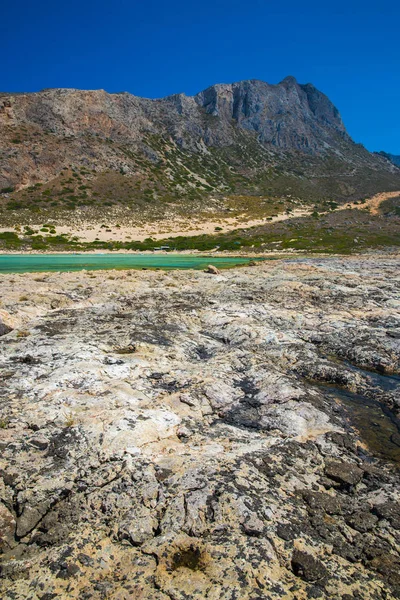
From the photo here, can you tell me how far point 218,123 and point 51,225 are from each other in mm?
140067

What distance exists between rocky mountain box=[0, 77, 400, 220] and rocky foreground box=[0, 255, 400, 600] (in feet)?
291

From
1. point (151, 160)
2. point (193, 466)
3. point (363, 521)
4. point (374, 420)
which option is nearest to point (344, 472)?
point (363, 521)

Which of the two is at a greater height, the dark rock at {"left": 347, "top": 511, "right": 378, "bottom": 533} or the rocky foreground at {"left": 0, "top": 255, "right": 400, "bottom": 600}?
the rocky foreground at {"left": 0, "top": 255, "right": 400, "bottom": 600}

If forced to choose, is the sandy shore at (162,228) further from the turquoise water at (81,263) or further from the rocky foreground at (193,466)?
the rocky foreground at (193,466)

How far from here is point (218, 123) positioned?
619 ft

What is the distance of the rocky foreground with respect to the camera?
4.94 metres

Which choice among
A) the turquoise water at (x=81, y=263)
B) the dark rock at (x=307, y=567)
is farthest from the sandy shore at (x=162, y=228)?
the dark rock at (x=307, y=567)

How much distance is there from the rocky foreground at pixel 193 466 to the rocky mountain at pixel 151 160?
8878 cm

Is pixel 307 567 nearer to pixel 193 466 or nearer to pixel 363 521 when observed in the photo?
pixel 363 521

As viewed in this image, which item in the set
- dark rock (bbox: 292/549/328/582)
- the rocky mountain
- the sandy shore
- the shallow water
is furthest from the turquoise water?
the rocky mountain

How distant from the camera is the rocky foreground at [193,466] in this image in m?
4.94

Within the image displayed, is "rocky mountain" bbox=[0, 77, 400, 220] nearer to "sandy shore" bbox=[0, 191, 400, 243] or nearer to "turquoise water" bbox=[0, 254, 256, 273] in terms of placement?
"sandy shore" bbox=[0, 191, 400, 243]

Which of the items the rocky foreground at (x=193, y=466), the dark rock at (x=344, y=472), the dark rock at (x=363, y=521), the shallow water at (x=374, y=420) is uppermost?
the rocky foreground at (x=193, y=466)

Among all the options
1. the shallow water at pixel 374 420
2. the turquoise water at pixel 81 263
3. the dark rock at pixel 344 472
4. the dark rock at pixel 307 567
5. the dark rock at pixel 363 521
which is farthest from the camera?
the turquoise water at pixel 81 263
